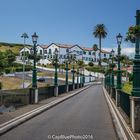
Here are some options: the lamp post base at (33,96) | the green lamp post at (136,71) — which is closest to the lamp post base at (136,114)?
the green lamp post at (136,71)

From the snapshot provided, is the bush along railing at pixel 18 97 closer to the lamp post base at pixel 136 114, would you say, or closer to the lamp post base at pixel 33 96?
the lamp post base at pixel 33 96

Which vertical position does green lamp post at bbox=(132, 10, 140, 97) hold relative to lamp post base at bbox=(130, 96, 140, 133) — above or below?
above

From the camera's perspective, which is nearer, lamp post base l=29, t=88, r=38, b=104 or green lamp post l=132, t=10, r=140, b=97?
green lamp post l=132, t=10, r=140, b=97

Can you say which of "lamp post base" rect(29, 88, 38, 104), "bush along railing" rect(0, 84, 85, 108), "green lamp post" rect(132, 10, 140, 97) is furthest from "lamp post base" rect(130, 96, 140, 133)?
"lamp post base" rect(29, 88, 38, 104)

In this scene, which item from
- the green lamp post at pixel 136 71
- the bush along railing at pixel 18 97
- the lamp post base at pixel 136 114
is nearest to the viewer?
the lamp post base at pixel 136 114

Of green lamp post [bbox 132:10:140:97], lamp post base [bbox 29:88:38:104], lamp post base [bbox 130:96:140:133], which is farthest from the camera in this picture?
lamp post base [bbox 29:88:38:104]

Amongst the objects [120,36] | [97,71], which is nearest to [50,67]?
[97,71]

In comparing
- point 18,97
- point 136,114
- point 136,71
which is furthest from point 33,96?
point 136,114

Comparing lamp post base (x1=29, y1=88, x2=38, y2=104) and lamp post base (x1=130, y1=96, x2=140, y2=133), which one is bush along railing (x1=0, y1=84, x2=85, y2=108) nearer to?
lamp post base (x1=29, y1=88, x2=38, y2=104)

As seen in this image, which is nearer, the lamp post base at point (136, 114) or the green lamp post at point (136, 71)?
the lamp post base at point (136, 114)

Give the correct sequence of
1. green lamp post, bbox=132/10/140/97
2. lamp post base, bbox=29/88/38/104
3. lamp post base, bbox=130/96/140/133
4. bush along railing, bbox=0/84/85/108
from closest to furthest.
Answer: lamp post base, bbox=130/96/140/133 < green lamp post, bbox=132/10/140/97 < bush along railing, bbox=0/84/85/108 < lamp post base, bbox=29/88/38/104

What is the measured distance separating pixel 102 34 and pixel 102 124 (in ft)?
591

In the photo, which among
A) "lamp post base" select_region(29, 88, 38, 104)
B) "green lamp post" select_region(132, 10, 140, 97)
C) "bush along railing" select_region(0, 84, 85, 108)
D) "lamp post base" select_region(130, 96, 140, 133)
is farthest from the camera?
"lamp post base" select_region(29, 88, 38, 104)

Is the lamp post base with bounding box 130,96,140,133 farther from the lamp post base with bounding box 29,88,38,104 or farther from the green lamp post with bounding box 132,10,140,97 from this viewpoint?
the lamp post base with bounding box 29,88,38,104
